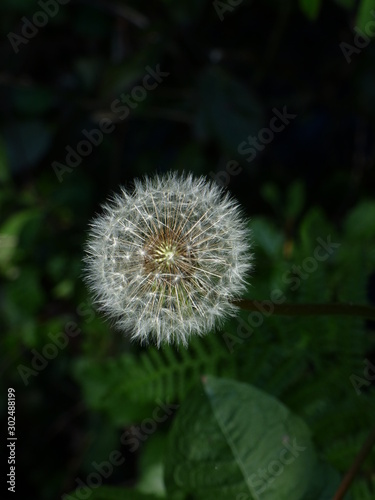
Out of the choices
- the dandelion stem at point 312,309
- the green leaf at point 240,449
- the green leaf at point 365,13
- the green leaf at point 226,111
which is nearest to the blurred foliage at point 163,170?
the green leaf at point 226,111

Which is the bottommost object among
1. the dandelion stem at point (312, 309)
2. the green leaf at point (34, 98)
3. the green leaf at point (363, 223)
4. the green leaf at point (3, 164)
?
the dandelion stem at point (312, 309)

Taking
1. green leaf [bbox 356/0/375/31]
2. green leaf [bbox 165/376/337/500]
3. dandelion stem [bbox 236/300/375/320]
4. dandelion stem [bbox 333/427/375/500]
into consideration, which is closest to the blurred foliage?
green leaf [bbox 356/0/375/31]

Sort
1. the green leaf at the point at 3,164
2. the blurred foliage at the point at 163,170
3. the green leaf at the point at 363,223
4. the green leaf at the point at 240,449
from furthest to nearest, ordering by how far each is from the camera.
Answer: the green leaf at the point at 3,164 → the green leaf at the point at 363,223 → the blurred foliage at the point at 163,170 → the green leaf at the point at 240,449

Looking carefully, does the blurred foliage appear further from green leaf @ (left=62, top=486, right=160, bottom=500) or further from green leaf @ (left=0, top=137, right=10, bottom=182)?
green leaf @ (left=62, top=486, right=160, bottom=500)

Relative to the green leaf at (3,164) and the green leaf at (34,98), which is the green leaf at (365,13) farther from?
the green leaf at (3,164)

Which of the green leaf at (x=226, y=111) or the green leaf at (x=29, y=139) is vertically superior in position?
the green leaf at (x=29, y=139)

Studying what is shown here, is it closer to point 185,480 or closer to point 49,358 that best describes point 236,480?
point 185,480

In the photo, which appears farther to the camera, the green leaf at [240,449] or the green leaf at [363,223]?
the green leaf at [363,223]
